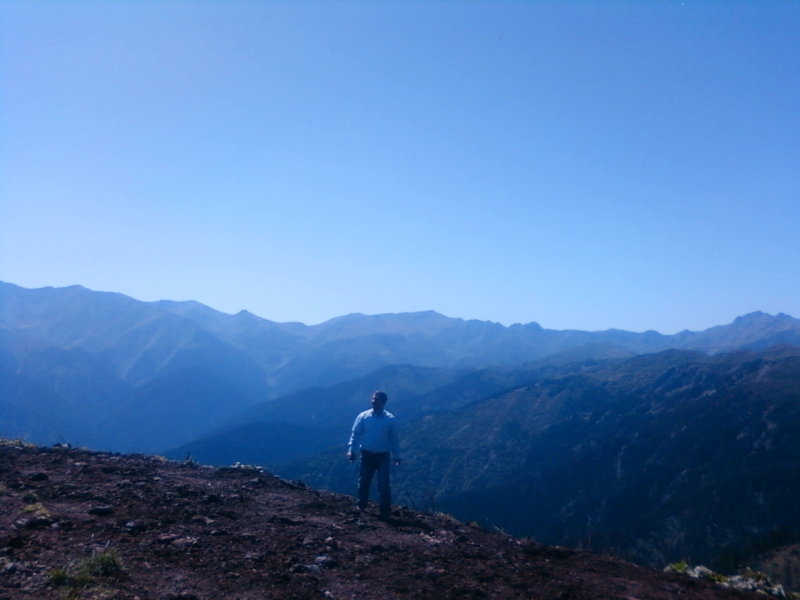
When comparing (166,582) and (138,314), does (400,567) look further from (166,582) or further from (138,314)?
(138,314)

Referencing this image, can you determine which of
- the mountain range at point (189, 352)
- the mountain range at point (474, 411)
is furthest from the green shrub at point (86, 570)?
the mountain range at point (189, 352)

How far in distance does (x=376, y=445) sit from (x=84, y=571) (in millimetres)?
4596

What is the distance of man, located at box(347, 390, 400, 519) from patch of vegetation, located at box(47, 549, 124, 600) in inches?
160

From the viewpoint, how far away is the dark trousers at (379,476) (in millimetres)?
8461

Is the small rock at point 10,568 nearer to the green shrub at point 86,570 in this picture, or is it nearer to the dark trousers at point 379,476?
the green shrub at point 86,570

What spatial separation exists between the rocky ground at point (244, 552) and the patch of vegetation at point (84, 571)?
0.04ft

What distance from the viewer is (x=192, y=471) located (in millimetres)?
9938

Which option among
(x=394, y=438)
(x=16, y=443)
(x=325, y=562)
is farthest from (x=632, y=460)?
(x=325, y=562)

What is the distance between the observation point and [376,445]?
28.0 ft

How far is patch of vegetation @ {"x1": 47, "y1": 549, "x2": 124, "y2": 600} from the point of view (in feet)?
14.3

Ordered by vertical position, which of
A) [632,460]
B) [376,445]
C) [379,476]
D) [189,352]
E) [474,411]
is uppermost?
[376,445]

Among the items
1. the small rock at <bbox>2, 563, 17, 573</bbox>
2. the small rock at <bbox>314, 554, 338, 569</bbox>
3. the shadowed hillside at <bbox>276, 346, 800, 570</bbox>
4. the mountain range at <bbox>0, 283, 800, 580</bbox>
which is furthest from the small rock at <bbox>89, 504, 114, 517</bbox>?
the shadowed hillside at <bbox>276, 346, 800, 570</bbox>

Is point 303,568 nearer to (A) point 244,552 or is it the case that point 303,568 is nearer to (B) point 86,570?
(A) point 244,552

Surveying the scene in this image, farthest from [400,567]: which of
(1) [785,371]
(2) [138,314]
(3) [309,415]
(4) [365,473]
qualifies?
(2) [138,314]
